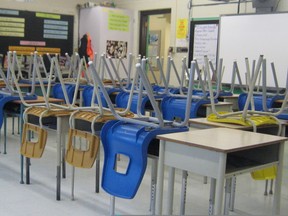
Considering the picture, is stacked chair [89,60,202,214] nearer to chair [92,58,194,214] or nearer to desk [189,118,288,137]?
chair [92,58,194,214]

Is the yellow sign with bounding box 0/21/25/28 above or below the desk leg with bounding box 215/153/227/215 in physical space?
above

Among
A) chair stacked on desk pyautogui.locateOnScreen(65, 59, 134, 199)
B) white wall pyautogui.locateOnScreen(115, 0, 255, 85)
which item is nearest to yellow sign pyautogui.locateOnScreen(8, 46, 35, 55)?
white wall pyautogui.locateOnScreen(115, 0, 255, 85)

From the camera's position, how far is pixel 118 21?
8.70 meters

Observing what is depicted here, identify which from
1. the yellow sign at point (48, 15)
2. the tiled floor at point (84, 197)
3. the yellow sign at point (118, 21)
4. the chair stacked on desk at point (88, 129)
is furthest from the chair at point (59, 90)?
the yellow sign at point (118, 21)

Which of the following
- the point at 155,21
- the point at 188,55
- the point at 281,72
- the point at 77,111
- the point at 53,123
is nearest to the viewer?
the point at 77,111

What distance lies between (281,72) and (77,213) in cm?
453

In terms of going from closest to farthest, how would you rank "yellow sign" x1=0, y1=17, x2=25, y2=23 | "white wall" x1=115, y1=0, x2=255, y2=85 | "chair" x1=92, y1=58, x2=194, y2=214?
1. "chair" x1=92, y1=58, x2=194, y2=214
2. "white wall" x1=115, y1=0, x2=255, y2=85
3. "yellow sign" x1=0, y1=17, x2=25, y2=23

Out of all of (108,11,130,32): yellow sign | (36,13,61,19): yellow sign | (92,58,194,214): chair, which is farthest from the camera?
(108,11,130,32): yellow sign

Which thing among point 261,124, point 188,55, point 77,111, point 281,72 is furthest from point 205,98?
point 188,55

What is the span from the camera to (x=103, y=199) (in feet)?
10.6

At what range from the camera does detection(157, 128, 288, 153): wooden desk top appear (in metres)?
2.07

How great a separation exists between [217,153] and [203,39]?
223 inches

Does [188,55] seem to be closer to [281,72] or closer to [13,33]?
[281,72]

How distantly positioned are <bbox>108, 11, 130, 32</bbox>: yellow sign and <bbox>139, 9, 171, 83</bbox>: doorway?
327 millimetres
